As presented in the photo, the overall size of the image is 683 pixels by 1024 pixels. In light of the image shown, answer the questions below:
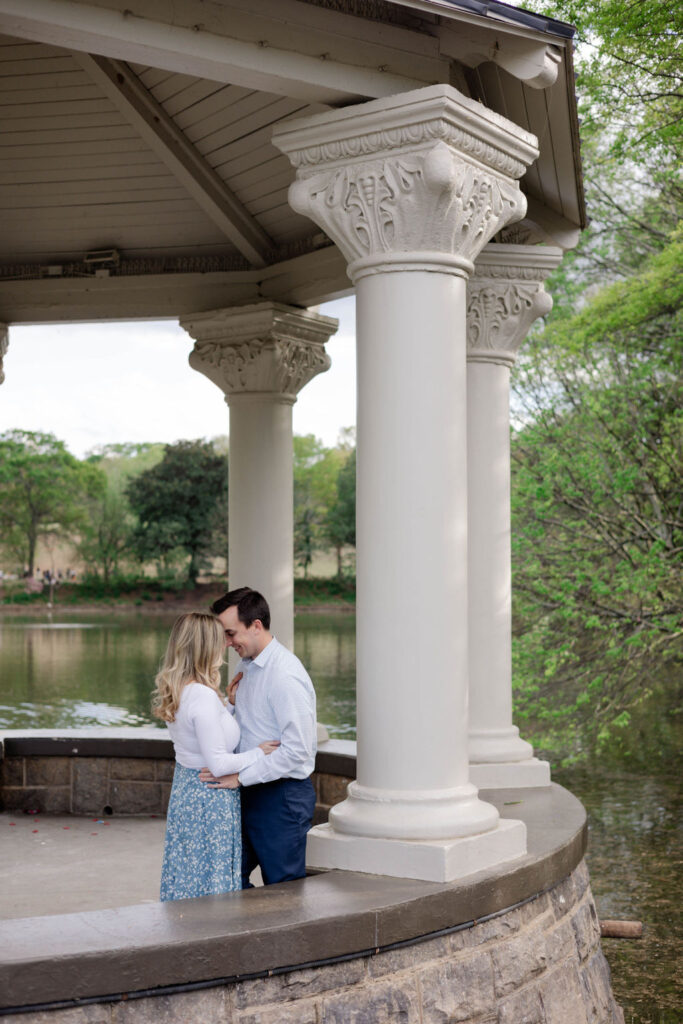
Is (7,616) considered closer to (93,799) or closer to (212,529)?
(212,529)

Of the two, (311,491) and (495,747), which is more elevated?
A: (311,491)

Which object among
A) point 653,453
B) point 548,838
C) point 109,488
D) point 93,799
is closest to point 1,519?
point 109,488

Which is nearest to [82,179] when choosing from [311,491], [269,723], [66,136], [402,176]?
[66,136]

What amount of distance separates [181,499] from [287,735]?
5339 cm

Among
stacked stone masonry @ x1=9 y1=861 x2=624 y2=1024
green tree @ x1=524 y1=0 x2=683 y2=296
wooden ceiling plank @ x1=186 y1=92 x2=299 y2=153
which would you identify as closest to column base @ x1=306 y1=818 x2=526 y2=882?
stacked stone masonry @ x1=9 y1=861 x2=624 y2=1024

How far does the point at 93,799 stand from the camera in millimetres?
8117

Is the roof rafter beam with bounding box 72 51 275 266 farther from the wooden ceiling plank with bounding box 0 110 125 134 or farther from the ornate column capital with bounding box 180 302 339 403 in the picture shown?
the ornate column capital with bounding box 180 302 339 403

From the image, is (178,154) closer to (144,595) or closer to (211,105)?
(211,105)

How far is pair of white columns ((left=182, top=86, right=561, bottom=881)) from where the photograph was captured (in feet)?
13.7

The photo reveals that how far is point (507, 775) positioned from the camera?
20.1ft

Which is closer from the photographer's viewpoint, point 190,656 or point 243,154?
point 190,656

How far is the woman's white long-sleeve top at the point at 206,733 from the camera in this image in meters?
3.96

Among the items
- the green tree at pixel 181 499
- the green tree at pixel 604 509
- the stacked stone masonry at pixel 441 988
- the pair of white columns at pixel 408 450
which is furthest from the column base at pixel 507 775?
the green tree at pixel 181 499

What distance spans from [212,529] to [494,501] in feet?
167
